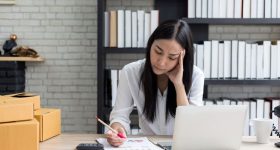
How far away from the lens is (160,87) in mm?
2098

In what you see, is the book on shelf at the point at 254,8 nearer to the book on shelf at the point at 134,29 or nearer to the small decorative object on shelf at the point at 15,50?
the book on shelf at the point at 134,29

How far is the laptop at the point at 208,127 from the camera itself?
1.36m

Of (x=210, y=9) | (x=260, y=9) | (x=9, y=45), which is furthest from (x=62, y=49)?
(x=260, y=9)

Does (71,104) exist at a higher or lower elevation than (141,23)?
lower

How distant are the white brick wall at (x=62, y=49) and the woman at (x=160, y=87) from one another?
1591 millimetres

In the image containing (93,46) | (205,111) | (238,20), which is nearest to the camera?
(205,111)

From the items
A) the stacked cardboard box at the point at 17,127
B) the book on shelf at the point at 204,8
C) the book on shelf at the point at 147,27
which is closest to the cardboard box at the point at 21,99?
the stacked cardboard box at the point at 17,127

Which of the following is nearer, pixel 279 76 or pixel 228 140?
pixel 228 140

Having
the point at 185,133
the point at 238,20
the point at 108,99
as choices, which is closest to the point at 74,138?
the point at 185,133

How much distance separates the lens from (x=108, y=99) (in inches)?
125

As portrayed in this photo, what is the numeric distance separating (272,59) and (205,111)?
75.6 inches

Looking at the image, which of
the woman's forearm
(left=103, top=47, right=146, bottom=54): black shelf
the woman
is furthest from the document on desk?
(left=103, top=47, right=146, bottom=54): black shelf

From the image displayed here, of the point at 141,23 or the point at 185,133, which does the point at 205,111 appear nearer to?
the point at 185,133

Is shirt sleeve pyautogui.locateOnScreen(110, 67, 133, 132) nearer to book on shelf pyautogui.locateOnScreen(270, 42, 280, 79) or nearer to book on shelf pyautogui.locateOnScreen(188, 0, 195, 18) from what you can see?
book on shelf pyautogui.locateOnScreen(188, 0, 195, 18)
